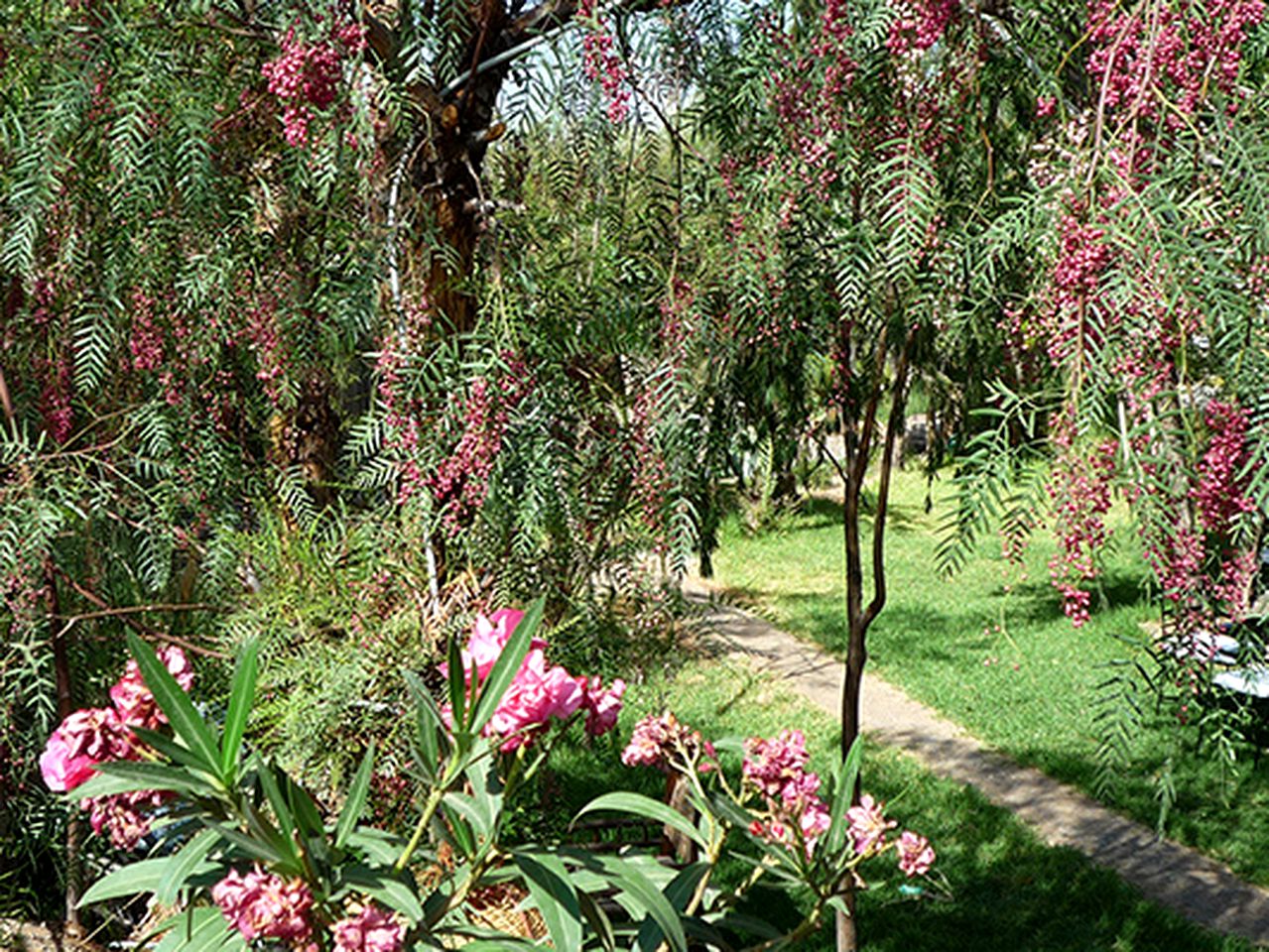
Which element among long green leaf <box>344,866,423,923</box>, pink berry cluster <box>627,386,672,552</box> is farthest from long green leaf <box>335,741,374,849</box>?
pink berry cluster <box>627,386,672,552</box>

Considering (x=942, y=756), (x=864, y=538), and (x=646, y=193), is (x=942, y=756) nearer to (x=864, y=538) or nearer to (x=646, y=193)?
(x=646, y=193)

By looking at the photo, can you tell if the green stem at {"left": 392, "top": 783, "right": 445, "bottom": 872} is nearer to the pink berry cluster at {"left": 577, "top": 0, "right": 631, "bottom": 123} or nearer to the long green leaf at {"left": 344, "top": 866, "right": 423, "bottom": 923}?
the long green leaf at {"left": 344, "top": 866, "right": 423, "bottom": 923}

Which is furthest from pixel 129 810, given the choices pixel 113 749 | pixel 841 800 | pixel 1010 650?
pixel 1010 650

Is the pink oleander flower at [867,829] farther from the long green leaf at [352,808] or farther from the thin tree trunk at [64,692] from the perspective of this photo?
the thin tree trunk at [64,692]

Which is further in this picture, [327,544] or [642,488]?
[327,544]

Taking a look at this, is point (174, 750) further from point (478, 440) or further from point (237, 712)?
point (478, 440)

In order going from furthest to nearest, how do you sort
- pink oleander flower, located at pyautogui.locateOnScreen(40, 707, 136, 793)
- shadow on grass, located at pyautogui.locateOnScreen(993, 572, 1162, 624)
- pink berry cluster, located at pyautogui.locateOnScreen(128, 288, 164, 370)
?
shadow on grass, located at pyautogui.locateOnScreen(993, 572, 1162, 624) → pink berry cluster, located at pyautogui.locateOnScreen(128, 288, 164, 370) → pink oleander flower, located at pyautogui.locateOnScreen(40, 707, 136, 793)

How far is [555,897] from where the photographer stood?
3.56 feet

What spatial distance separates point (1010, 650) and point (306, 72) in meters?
5.58

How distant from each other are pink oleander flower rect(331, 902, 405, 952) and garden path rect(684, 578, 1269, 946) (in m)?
1.94

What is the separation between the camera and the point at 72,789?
1.12 meters

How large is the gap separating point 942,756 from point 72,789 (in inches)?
179

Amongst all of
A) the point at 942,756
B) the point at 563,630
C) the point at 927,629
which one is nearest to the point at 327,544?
the point at 563,630

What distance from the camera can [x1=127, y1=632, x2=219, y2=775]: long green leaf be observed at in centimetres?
104
